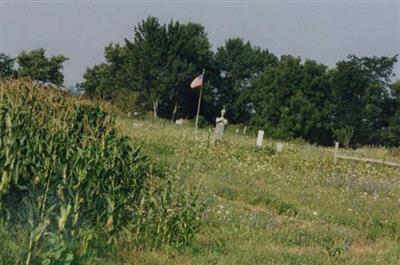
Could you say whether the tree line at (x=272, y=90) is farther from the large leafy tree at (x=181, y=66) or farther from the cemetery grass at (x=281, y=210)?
the cemetery grass at (x=281, y=210)

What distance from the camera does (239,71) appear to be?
74.0 meters

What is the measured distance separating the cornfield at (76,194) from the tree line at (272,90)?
168 ft

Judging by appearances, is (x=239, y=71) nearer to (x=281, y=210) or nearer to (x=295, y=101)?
(x=295, y=101)

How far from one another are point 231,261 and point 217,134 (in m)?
15.6

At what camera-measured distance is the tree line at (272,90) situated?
60.9 metres

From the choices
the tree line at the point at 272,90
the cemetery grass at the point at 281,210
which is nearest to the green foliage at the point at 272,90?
the tree line at the point at 272,90

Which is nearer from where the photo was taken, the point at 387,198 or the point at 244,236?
the point at 244,236

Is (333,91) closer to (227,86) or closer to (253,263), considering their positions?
(227,86)

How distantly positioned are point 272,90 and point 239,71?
8880 millimetres

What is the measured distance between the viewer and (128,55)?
6731 centimetres

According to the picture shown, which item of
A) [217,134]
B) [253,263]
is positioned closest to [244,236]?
[253,263]

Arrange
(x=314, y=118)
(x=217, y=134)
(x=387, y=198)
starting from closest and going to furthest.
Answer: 1. (x=387, y=198)
2. (x=217, y=134)
3. (x=314, y=118)

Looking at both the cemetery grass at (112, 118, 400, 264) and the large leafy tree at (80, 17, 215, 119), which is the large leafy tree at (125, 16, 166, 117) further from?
the cemetery grass at (112, 118, 400, 264)

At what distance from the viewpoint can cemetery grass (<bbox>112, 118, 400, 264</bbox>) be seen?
656cm
